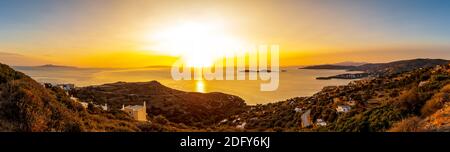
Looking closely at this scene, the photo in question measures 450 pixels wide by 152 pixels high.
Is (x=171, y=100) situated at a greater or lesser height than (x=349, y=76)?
lesser

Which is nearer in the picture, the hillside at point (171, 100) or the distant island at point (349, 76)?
the hillside at point (171, 100)

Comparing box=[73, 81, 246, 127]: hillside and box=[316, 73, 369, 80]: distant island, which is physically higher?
box=[316, 73, 369, 80]: distant island

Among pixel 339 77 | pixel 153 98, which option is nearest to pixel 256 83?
→ pixel 339 77

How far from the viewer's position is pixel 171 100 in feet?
100

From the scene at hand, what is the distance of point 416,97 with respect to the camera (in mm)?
5781

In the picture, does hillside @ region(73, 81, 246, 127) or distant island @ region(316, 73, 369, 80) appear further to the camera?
distant island @ region(316, 73, 369, 80)

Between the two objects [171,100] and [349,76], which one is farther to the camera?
[349,76]

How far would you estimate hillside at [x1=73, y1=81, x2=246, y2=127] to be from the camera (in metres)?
26.0

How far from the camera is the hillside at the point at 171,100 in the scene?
85.2 ft

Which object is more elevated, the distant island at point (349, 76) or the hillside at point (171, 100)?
the distant island at point (349, 76)
